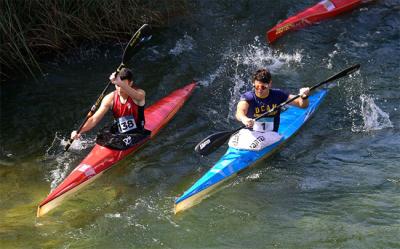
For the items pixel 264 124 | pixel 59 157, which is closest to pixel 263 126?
pixel 264 124

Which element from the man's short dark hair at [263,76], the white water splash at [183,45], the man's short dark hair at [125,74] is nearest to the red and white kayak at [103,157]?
the man's short dark hair at [125,74]

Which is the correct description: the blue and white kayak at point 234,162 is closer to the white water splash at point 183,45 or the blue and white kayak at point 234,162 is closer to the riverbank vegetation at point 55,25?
the white water splash at point 183,45

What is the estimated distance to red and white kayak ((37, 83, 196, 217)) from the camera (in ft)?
19.5

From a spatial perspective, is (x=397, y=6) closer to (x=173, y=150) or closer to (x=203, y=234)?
(x=173, y=150)

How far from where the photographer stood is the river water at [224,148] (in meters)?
5.34

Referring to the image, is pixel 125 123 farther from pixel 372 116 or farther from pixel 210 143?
pixel 372 116

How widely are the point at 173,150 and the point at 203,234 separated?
2164 millimetres

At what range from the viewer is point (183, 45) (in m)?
10.4

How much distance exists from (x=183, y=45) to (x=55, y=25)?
2.60 meters

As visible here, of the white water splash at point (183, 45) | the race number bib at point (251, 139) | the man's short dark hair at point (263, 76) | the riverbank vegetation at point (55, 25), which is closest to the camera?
the man's short dark hair at point (263, 76)

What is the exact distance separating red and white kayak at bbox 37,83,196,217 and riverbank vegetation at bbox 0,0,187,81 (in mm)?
2228

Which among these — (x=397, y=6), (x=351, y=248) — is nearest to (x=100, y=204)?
(x=351, y=248)

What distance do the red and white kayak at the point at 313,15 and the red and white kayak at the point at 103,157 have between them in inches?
92.4

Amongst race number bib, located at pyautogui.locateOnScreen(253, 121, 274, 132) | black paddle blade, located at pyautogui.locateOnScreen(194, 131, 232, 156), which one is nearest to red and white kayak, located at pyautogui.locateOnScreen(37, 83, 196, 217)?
black paddle blade, located at pyautogui.locateOnScreen(194, 131, 232, 156)
